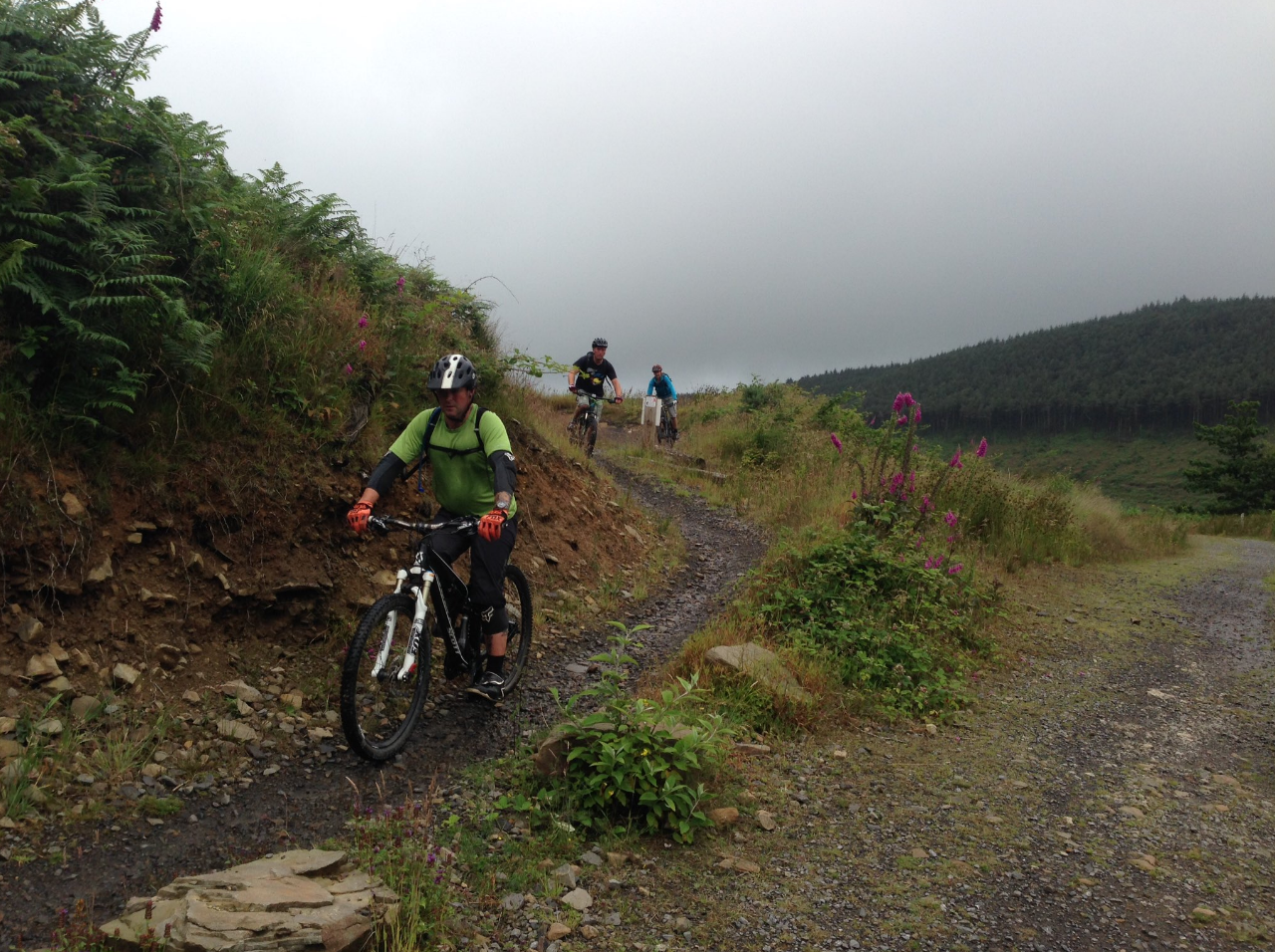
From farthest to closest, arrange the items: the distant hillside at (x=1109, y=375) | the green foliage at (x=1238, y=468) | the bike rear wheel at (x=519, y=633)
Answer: the distant hillside at (x=1109, y=375) → the green foliage at (x=1238, y=468) → the bike rear wheel at (x=519, y=633)

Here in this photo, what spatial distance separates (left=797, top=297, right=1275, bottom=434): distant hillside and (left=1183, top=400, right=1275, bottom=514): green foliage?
5867cm

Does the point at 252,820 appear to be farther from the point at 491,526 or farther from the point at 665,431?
the point at 665,431

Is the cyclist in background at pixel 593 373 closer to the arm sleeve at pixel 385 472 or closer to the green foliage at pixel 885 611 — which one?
the green foliage at pixel 885 611

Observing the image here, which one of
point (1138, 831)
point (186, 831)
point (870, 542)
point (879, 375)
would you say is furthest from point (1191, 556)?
point (879, 375)

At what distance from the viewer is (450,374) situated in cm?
503

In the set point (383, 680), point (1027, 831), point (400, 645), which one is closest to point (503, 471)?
point (400, 645)

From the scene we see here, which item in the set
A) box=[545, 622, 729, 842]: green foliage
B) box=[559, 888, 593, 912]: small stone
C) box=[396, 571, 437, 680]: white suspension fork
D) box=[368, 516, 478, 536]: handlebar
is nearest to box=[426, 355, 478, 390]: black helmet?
box=[368, 516, 478, 536]: handlebar

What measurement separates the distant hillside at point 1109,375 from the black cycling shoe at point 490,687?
10288 cm

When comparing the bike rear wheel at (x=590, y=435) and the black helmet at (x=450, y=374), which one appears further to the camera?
the bike rear wheel at (x=590, y=435)

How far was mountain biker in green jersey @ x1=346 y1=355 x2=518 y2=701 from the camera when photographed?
5.05 m

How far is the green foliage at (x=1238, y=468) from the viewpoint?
41719 millimetres

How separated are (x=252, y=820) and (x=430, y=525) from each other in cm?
193

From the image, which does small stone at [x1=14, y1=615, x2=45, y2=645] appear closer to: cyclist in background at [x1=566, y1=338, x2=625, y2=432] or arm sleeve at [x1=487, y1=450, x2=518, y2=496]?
arm sleeve at [x1=487, y1=450, x2=518, y2=496]

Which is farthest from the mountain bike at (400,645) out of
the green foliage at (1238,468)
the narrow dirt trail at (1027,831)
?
the green foliage at (1238,468)
